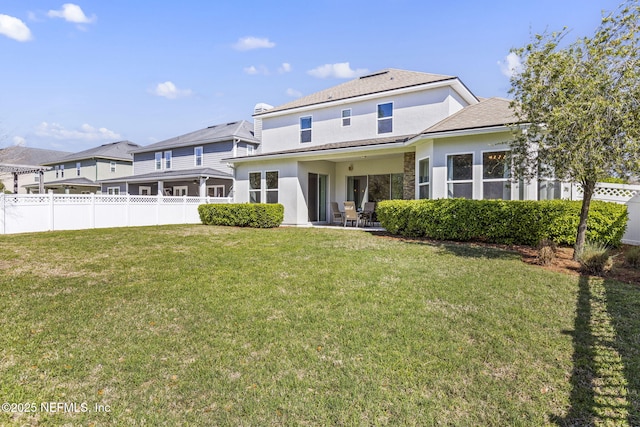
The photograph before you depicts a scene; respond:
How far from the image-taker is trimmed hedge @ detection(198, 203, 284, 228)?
46.8 feet

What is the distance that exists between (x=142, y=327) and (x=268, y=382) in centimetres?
200

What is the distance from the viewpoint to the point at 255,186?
17.1m

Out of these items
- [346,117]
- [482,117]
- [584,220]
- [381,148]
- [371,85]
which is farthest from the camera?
[371,85]

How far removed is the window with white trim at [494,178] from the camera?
34.9ft

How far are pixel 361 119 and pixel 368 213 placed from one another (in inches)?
171

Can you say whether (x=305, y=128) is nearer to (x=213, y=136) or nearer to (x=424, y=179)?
(x=424, y=179)

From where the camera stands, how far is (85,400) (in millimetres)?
2883

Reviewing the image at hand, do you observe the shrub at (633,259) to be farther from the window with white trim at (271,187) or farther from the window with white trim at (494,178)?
the window with white trim at (271,187)

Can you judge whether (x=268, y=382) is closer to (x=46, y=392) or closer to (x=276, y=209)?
(x=46, y=392)

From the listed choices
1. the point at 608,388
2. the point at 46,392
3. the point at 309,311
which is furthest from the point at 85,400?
the point at 608,388

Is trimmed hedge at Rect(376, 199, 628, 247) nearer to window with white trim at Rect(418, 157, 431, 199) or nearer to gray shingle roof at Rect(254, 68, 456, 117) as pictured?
window with white trim at Rect(418, 157, 431, 199)

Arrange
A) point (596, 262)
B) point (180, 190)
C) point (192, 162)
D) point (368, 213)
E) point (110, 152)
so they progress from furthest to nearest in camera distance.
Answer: point (110, 152)
point (180, 190)
point (192, 162)
point (368, 213)
point (596, 262)

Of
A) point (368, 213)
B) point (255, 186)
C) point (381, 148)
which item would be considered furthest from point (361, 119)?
point (255, 186)

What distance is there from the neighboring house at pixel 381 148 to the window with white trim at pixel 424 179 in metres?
0.04
